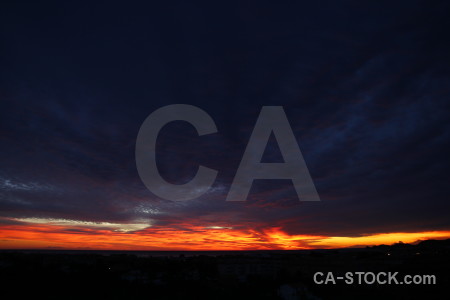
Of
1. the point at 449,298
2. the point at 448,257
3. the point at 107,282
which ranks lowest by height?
the point at 107,282

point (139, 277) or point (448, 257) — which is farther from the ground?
point (448, 257)

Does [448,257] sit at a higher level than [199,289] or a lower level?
higher

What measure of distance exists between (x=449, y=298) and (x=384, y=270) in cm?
1200

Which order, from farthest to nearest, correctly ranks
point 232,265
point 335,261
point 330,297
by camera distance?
1. point 232,265
2. point 335,261
3. point 330,297

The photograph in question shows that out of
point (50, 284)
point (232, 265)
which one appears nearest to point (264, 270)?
point (232, 265)

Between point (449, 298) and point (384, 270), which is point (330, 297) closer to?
point (449, 298)

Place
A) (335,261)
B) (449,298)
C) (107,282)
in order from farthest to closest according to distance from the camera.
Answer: (335,261)
(107,282)
(449,298)

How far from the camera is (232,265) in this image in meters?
44.2

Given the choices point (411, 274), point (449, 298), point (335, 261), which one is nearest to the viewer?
point (449, 298)

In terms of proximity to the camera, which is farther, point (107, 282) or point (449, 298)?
point (107, 282)

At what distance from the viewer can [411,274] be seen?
31703mm

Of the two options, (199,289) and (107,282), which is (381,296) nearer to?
(199,289)

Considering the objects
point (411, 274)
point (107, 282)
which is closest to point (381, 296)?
point (411, 274)

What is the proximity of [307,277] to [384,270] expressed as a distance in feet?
32.1
